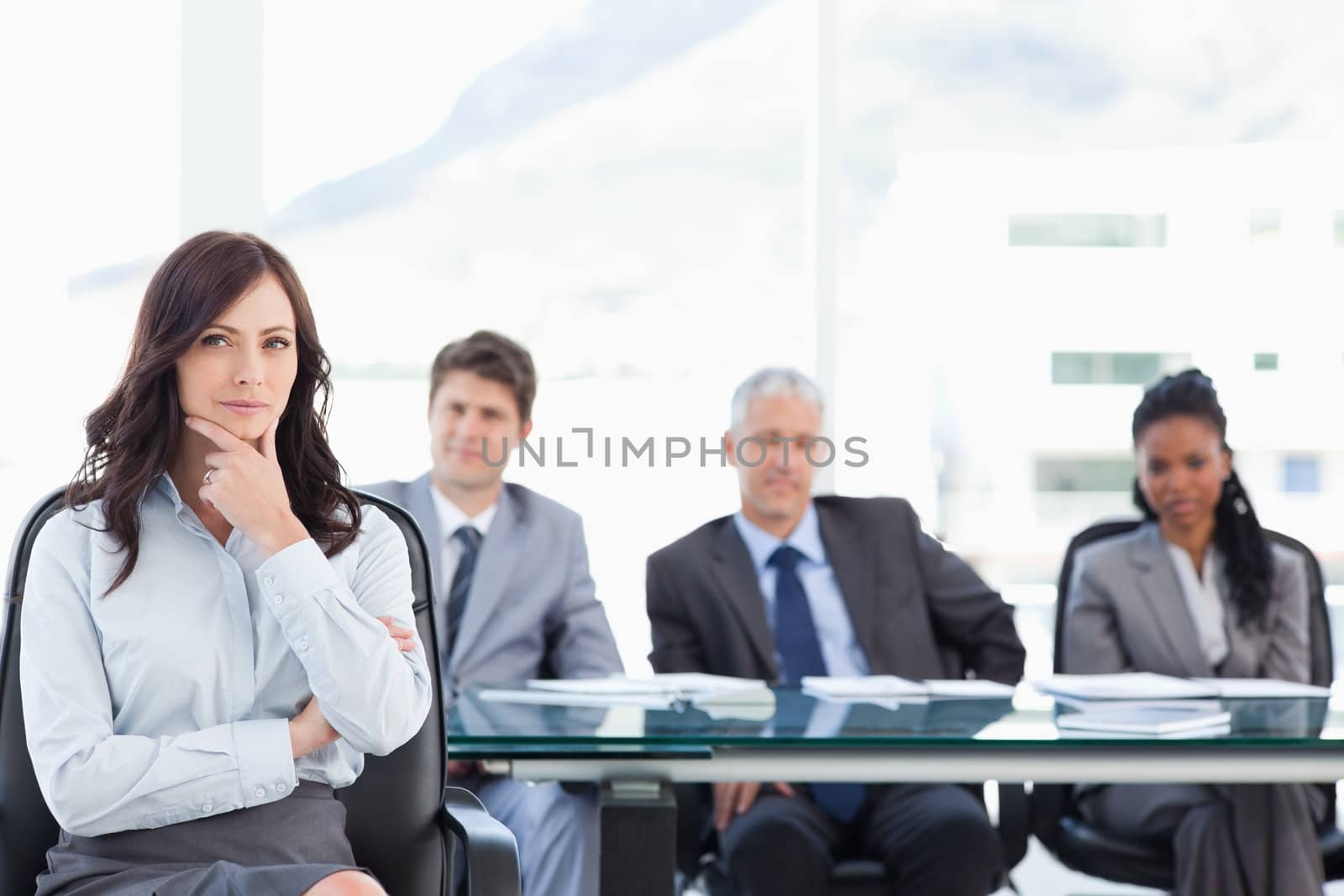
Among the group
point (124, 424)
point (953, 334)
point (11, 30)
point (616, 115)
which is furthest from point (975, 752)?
point (11, 30)

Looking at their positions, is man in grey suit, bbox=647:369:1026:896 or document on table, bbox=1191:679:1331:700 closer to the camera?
document on table, bbox=1191:679:1331:700

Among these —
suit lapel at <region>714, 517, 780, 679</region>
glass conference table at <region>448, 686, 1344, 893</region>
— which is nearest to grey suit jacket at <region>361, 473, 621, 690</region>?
suit lapel at <region>714, 517, 780, 679</region>

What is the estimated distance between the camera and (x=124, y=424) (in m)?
1.72

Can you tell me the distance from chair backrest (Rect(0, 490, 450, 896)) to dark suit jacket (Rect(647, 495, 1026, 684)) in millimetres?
1234

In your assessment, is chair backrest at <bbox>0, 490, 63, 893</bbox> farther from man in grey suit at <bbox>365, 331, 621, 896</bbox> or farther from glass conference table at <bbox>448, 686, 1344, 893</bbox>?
man in grey suit at <bbox>365, 331, 621, 896</bbox>

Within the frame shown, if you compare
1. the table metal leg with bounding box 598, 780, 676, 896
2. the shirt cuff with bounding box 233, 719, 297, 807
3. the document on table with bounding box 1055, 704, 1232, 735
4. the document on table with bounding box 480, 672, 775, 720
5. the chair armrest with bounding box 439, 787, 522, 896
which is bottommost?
the table metal leg with bounding box 598, 780, 676, 896

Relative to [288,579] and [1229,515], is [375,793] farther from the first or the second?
[1229,515]

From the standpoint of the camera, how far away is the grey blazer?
308 cm

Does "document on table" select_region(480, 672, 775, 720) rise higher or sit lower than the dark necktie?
lower

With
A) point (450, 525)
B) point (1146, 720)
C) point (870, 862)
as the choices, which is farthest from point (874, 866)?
point (450, 525)

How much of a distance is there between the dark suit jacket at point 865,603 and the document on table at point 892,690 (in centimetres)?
40

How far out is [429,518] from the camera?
3.20m

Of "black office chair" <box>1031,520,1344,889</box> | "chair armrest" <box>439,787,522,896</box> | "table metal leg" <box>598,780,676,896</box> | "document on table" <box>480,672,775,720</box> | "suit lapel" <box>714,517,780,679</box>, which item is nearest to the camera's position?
"chair armrest" <box>439,787,522,896</box>

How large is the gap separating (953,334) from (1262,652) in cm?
158
